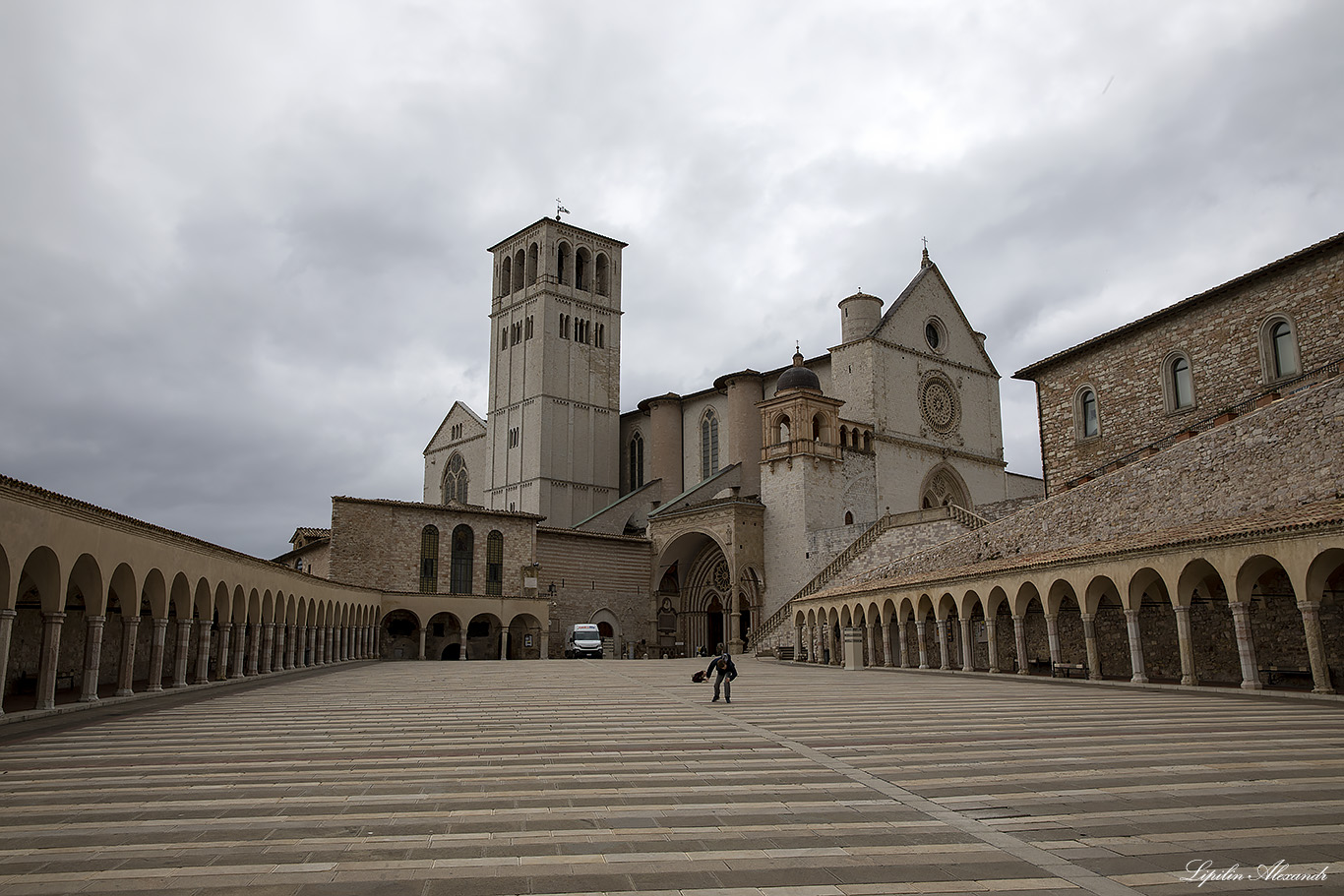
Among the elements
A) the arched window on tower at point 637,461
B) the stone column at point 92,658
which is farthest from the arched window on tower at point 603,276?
the stone column at point 92,658

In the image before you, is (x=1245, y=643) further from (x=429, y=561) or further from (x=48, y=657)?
(x=429, y=561)

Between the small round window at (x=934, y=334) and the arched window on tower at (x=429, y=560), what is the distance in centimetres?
2566

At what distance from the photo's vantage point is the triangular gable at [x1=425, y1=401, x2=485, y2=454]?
199 feet

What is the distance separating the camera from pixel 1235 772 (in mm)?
7668

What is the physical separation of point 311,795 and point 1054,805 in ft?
17.8

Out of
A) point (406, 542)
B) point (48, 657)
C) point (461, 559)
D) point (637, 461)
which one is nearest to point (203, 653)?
point (48, 657)

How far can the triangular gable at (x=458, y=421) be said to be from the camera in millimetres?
60772

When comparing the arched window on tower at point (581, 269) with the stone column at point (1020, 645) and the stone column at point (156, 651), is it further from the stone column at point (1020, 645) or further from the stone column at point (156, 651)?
the stone column at point (156, 651)

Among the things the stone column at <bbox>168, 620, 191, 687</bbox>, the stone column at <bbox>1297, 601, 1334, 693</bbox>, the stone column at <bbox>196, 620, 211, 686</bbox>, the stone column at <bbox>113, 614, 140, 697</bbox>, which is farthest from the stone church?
the stone column at <bbox>113, 614, 140, 697</bbox>

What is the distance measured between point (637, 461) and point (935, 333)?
19.2 metres

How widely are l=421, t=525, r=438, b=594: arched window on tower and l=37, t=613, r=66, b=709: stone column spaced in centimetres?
2724

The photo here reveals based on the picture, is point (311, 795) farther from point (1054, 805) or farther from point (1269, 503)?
point (1269, 503)

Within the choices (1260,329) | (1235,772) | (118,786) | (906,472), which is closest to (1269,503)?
(1260,329)

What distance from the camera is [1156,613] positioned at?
20469mm
